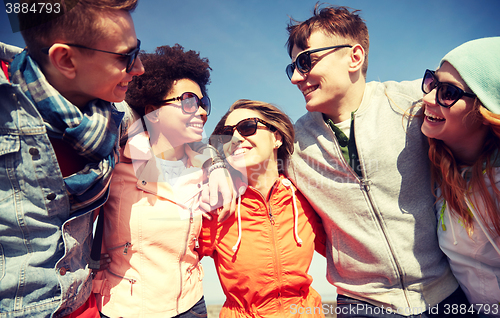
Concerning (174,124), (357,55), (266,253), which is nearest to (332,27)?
(357,55)

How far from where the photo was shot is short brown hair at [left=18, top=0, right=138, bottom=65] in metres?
1.47

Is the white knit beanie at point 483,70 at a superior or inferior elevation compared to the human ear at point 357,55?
inferior

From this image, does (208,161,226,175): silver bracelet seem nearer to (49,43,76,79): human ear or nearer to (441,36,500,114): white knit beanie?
(49,43,76,79): human ear

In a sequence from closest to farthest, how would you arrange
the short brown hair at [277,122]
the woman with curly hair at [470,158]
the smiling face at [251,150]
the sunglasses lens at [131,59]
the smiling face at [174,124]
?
the sunglasses lens at [131,59] → the woman with curly hair at [470,158] → the smiling face at [174,124] → the smiling face at [251,150] → the short brown hair at [277,122]

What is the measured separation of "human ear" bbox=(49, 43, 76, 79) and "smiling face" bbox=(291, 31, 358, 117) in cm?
176

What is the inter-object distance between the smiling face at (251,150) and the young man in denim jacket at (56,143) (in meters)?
1.18

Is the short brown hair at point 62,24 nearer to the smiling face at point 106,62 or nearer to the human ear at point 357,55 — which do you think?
the smiling face at point 106,62

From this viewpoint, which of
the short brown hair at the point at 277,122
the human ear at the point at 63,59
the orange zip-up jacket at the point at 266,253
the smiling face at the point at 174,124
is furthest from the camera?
the short brown hair at the point at 277,122

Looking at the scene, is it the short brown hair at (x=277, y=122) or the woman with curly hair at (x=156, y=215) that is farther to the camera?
the short brown hair at (x=277, y=122)

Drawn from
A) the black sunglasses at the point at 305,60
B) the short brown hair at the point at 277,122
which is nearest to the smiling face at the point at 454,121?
the black sunglasses at the point at 305,60

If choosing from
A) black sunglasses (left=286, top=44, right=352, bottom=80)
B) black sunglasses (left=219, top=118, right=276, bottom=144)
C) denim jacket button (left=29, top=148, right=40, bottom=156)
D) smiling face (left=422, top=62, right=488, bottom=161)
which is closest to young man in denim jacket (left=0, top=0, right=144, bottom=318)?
denim jacket button (left=29, top=148, right=40, bottom=156)

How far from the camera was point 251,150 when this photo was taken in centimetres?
266

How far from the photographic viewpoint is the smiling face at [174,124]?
252 cm

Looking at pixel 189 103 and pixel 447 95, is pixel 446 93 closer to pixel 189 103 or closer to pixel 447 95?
pixel 447 95
